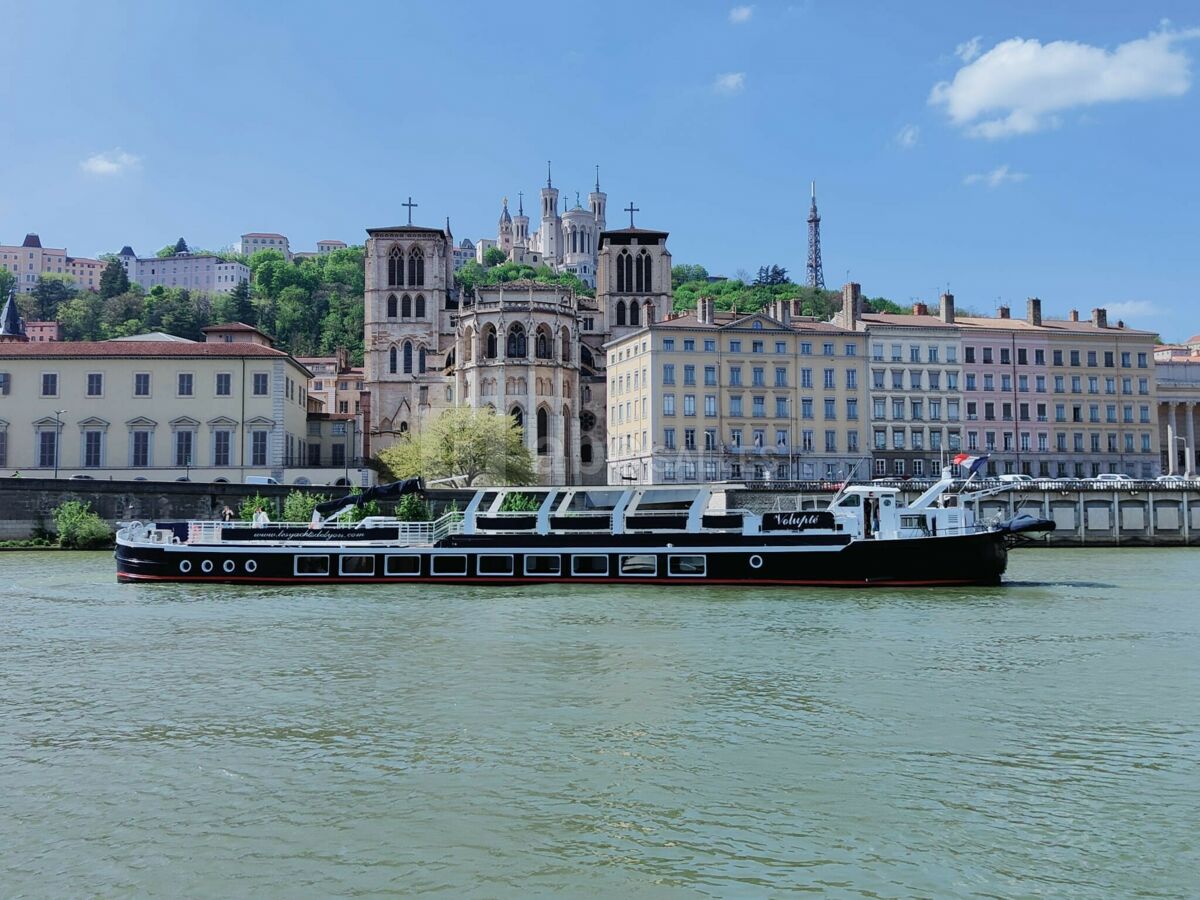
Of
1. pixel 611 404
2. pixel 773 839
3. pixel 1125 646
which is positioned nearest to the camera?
pixel 773 839

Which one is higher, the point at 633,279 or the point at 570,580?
the point at 633,279

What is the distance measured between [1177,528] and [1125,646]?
42.6 meters

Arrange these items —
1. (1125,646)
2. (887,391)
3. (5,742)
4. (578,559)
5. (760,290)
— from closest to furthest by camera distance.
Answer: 1. (5,742)
2. (1125,646)
3. (578,559)
4. (887,391)
5. (760,290)

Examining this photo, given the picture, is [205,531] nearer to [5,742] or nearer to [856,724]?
[5,742]

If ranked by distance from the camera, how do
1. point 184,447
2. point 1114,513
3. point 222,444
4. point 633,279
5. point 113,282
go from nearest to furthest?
1. point 1114,513
2. point 184,447
3. point 222,444
4. point 633,279
5. point 113,282

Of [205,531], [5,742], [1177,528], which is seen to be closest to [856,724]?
[5,742]

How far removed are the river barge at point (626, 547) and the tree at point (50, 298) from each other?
129703 millimetres

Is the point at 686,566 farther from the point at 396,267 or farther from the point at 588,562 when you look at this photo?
the point at 396,267

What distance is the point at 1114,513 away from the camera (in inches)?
2379

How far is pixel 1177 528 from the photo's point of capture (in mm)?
60312

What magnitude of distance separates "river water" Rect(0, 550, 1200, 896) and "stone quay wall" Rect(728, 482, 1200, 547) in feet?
117

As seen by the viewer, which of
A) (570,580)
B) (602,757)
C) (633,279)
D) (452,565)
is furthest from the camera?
(633,279)

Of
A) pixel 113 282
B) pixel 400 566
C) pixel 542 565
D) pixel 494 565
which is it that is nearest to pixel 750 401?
pixel 542 565

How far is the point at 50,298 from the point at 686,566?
151m
